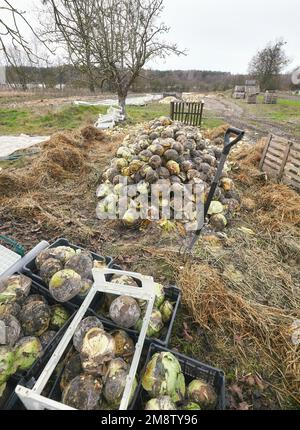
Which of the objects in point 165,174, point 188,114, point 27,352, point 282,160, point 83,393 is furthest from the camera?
point 188,114

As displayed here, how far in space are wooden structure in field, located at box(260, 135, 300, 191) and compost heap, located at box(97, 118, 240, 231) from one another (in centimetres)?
163

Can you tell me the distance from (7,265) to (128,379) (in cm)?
163

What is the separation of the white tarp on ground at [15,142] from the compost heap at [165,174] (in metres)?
4.14

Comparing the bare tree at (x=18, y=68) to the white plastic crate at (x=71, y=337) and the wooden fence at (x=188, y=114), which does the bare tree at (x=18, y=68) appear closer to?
the white plastic crate at (x=71, y=337)

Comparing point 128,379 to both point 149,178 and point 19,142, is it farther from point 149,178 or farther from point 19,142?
point 19,142

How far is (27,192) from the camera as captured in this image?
A: 183 inches

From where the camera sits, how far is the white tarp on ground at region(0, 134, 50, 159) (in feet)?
23.4

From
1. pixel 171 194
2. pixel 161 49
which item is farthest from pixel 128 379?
pixel 161 49

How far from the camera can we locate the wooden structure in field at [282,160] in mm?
5059

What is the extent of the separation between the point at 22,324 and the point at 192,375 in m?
1.34

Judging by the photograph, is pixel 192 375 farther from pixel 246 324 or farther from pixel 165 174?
pixel 165 174

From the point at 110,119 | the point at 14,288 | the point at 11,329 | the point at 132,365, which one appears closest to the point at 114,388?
the point at 132,365

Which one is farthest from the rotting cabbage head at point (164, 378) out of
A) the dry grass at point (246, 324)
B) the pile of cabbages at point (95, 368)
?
the dry grass at point (246, 324)

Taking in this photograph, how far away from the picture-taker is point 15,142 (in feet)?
26.0
